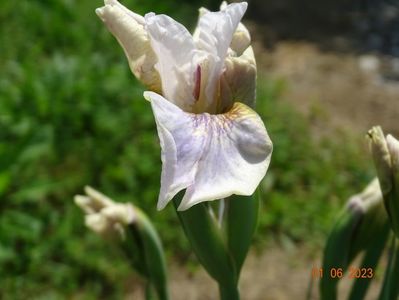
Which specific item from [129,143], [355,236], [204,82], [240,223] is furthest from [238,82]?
[129,143]

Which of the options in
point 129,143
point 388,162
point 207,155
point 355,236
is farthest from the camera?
point 129,143

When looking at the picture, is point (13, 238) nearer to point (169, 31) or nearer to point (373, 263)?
point (373, 263)

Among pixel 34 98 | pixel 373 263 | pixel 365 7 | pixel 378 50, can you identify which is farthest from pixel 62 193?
pixel 365 7

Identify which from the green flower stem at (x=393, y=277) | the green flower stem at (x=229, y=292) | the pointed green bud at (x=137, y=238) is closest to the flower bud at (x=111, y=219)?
the pointed green bud at (x=137, y=238)

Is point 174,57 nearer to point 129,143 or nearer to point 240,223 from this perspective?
point 240,223

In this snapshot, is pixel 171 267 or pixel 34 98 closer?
pixel 171 267

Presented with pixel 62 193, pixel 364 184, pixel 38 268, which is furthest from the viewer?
pixel 364 184

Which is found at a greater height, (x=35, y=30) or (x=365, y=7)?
(x=365, y=7)

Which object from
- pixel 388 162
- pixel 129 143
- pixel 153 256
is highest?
pixel 388 162
